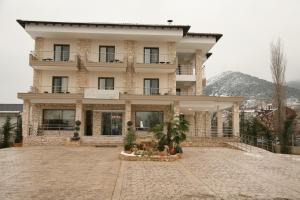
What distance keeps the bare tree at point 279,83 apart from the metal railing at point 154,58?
9.98m

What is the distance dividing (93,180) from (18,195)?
2582 millimetres

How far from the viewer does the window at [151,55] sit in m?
28.1

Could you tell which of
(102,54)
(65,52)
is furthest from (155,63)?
(65,52)

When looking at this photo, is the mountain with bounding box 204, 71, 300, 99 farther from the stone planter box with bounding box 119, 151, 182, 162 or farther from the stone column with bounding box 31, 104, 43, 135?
the stone planter box with bounding box 119, 151, 182, 162

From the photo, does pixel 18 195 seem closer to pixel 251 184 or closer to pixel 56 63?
pixel 251 184

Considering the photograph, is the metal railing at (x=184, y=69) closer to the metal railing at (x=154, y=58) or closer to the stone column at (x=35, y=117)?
the metal railing at (x=154, y=58)

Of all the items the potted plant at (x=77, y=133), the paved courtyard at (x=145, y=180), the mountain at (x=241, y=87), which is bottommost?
the paved courtyard at (x=145, y=180)

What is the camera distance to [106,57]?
27641mm

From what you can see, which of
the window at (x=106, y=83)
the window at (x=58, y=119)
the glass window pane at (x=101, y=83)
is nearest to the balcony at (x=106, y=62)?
the window at (x=106, y=83)

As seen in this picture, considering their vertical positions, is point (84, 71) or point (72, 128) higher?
point (84, 71)

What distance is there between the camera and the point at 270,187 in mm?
9188

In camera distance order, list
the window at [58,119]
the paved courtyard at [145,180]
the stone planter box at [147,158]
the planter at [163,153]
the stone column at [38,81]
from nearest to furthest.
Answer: the paved courtyard at [145,180] → the stone planter box at [147,158] → the planter at [163,153] → the window at [58,119] → the stone column at [38,81]

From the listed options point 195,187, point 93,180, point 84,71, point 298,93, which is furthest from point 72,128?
point 298,93

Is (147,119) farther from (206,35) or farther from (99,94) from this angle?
(206,35)
